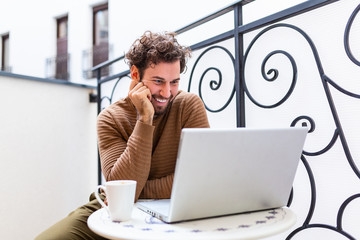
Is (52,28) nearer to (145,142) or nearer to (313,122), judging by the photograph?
(145,142)

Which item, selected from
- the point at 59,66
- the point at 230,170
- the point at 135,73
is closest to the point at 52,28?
the point at 59,66

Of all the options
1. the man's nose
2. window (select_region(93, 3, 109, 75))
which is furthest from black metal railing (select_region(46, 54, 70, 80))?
the man's nose

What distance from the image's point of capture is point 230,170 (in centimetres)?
74

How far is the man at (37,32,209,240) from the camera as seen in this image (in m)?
1.08

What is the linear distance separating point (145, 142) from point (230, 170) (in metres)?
0.42

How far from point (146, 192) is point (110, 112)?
38 cm

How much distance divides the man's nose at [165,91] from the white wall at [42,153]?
135 cm

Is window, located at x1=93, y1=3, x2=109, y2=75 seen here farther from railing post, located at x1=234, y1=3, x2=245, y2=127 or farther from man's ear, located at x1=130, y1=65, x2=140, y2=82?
railing post, located at x1=234, y1=3, x2=245, y2=127

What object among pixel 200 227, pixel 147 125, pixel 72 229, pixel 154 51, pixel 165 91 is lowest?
pixel 72 229

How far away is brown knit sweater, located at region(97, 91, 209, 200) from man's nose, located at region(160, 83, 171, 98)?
0.39 ft

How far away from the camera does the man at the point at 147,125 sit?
1.08 m

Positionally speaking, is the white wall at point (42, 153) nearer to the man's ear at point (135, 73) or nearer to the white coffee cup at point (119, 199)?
the man's ear at point (135, 73)

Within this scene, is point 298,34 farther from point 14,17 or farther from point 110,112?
point 14,17

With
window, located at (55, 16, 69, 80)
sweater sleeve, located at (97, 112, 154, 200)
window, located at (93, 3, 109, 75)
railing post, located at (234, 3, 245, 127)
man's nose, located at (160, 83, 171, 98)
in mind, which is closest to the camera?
sweater sleeve, located at (97, 112, 154, 200)
